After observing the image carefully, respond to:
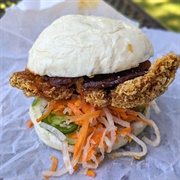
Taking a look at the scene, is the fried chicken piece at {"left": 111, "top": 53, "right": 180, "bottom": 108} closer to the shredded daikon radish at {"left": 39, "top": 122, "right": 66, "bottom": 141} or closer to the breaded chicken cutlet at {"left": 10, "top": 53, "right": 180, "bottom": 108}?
the breaded chicken cutlet at {"left": 10, "top": 53, "right": 180, "bottom": 108}

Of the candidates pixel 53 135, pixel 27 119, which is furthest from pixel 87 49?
pixel 27 119

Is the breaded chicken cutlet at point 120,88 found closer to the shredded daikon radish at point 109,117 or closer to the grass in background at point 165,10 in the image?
the shredded daikon radish at point 109,117

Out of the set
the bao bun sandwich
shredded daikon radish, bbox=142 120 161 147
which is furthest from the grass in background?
the bao bun sandwich

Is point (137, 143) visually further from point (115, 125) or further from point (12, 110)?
point (12, 110)

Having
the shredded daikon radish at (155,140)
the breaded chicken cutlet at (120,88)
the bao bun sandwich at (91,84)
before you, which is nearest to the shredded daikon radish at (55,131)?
the bao bun sandwich at (91,84)

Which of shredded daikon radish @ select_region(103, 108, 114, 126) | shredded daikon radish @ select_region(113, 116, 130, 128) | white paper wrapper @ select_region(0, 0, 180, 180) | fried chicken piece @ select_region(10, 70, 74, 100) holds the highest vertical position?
fried chicken piece @ select_region(10, 70, 74, 100)

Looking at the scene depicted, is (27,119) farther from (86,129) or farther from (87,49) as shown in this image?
(87,49)
